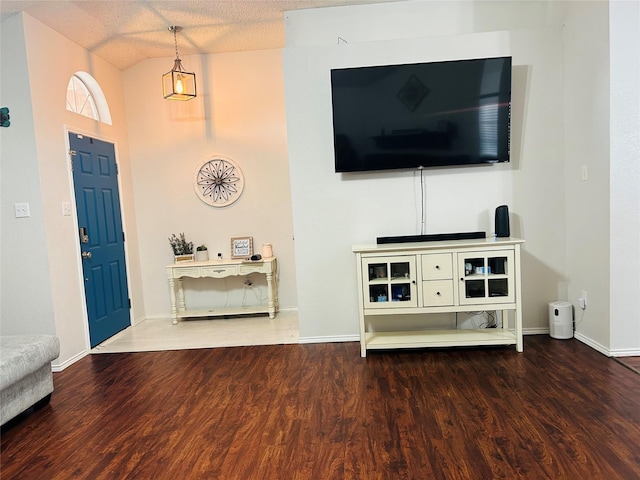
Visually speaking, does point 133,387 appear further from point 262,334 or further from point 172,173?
point 172,173

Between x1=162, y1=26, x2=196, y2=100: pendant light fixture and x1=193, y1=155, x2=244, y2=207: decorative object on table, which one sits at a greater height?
x1=162, y1=26, x2=196, y2=100: pendant light fixture

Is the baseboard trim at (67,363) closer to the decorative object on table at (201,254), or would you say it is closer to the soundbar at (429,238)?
the decorative object on table at (201,254)

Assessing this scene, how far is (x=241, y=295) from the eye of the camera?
4.85m

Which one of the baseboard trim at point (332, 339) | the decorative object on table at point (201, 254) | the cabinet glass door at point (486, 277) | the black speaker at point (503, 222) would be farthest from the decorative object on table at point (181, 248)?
the black speaker at point (503, 222)

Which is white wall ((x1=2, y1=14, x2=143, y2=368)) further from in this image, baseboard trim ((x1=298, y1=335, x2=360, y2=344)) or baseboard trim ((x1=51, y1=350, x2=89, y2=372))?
baseboard trim ((x1=298, y1=335, x2=360, y2=344))

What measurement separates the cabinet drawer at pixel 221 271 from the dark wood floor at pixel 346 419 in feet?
4.16

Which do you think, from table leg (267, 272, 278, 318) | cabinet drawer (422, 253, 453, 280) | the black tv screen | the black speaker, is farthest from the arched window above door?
the black speaker

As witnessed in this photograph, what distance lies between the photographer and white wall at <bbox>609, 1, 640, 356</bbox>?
9.12 ft

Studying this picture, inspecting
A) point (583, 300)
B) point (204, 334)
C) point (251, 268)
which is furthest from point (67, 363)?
point (583, 300)

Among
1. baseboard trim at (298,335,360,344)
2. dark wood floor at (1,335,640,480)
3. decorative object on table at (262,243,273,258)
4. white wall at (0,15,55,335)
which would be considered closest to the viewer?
dark wood floor at (1,335,640,480)

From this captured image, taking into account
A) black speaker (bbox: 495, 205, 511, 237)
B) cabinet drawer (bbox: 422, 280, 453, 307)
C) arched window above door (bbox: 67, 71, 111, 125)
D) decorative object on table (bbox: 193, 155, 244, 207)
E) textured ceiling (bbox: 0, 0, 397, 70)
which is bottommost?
cabinet drawer (bbox: 422, 280, 453, 307)

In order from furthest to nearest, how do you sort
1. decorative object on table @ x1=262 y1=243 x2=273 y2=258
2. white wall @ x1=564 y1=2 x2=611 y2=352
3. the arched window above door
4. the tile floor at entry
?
decorative object on table @ x1=262 y1=243 x2=273 y2=258 → the arched window above door → the tile floor at entry → white wall @ x1=564 y1=2 x2=611 y2=352

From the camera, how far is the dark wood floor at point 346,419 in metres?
1.89

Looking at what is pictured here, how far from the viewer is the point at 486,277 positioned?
3074 mm
